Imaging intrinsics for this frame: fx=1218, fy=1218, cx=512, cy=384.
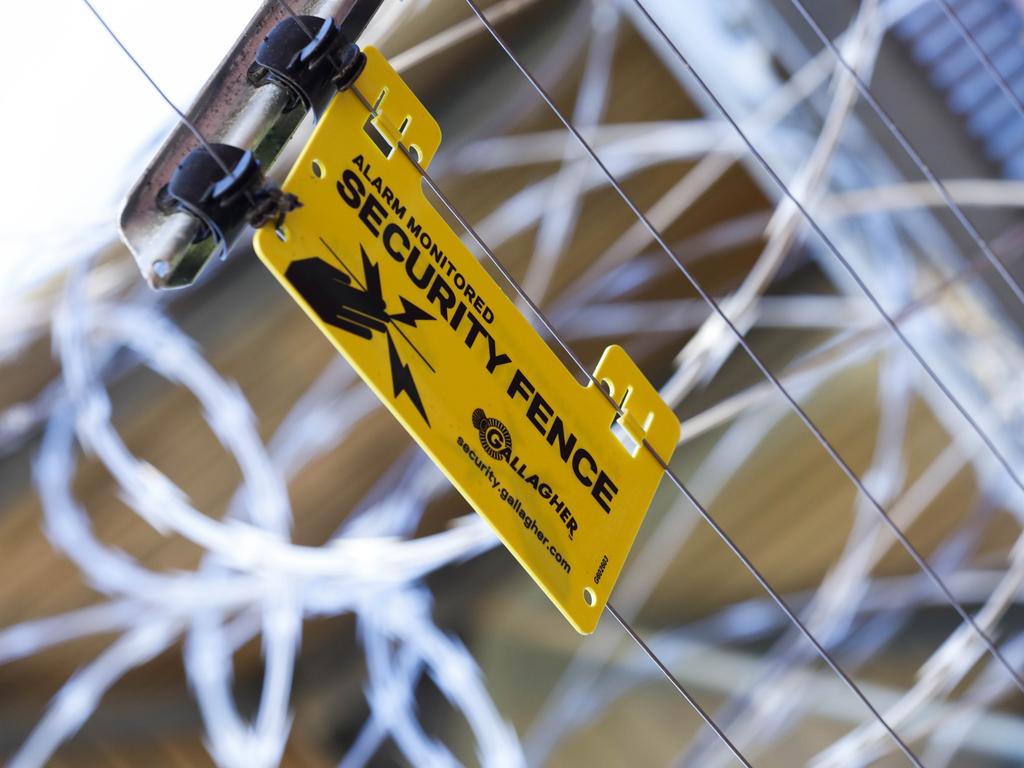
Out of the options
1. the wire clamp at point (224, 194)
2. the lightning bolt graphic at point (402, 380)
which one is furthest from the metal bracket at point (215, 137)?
the lightning bolt graphic at point (402, 380)

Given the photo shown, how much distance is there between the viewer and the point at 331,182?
0.89 metres

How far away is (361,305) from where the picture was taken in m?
0.89

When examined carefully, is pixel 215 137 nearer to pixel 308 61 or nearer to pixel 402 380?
pixel 308 61

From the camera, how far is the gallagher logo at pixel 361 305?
2.81ft

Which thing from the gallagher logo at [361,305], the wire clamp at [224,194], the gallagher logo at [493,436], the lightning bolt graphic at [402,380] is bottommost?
the gallagher logo at [493,436]

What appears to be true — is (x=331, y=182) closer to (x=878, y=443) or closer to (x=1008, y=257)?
(x=1008, y=257)

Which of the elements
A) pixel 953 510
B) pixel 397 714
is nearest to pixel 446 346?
pixel 397 714

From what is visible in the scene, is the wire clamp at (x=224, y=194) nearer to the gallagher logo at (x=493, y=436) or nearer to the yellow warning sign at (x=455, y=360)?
the yellow warning sign at (x=455, y=360)

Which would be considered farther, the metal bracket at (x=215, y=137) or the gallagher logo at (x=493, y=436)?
the gallagher logo at (x=493, y=436)

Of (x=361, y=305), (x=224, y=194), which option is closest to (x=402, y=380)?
(x=361, y=305)

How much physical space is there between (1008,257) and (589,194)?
115cm

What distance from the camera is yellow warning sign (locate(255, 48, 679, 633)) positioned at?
0.88 m

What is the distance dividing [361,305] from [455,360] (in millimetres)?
103

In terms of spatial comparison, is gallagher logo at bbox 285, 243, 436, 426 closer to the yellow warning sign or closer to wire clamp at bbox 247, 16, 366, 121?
the yellow warning sign
